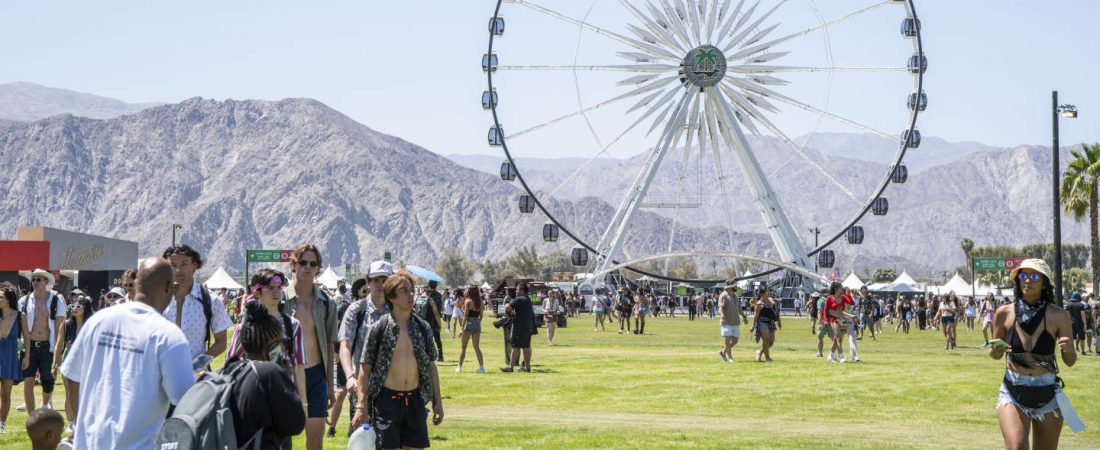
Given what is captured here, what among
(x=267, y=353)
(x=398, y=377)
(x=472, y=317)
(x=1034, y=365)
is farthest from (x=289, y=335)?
(x=472, y=317)

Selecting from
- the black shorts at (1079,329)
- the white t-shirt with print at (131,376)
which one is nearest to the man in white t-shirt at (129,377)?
the white t-shirt with print at (131,376)

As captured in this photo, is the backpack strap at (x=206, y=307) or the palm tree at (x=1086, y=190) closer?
the backpack strap at (x=206, y=307)

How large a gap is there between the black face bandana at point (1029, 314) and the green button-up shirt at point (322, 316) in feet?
17.1

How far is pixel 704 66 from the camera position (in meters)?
59.6

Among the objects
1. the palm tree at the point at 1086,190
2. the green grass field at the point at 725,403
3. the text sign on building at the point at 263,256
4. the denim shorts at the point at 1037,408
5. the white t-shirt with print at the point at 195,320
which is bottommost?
the green grass field at the point at 725,403

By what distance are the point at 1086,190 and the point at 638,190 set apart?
19519mm

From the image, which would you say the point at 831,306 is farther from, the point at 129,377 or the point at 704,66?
the point at 704,66

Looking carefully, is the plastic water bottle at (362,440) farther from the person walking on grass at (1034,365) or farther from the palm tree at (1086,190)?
the palm tree at (1086,190)

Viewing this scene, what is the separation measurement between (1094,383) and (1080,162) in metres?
36.6

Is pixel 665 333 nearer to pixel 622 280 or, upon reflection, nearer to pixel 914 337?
pixel 914 337

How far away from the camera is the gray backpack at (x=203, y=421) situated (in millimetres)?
5824

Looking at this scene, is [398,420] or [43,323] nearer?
[398,420]

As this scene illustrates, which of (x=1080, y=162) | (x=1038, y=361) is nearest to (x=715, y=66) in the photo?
(x=1080, y=162)

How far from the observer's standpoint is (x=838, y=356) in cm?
2850
